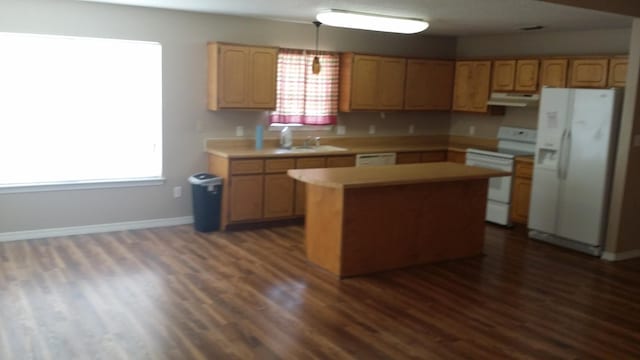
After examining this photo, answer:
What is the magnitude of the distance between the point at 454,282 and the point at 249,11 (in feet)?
11.3

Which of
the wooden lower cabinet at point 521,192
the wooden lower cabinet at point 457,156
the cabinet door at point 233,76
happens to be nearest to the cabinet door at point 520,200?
the wooden lower cabinet at point 521,192

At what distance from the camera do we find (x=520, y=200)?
282 inches

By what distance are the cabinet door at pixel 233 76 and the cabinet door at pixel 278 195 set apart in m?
0.91

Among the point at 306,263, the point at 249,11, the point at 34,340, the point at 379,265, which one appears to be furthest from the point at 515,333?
the point at 249,11

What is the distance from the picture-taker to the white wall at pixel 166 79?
227 inches

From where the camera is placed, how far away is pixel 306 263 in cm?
541

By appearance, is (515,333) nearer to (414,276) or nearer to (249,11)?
(414,276)

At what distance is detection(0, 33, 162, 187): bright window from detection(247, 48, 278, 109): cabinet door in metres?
1.00

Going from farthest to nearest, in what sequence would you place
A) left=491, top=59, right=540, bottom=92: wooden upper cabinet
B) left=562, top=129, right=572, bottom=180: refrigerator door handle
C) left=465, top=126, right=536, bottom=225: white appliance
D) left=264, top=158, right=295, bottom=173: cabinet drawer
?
left=491, top=59, right=540, bottom=92: wooden upper cabinet
left=465, top=126, right=536, bottom=225: white appliance
left=264, top=158, right=295, bottom=173: cabinet drawer
left=562, top=129, right=572, bottom=180: refrigerator door handle

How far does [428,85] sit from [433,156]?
0.99 meters

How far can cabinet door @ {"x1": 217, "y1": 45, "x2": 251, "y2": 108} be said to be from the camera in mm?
6445

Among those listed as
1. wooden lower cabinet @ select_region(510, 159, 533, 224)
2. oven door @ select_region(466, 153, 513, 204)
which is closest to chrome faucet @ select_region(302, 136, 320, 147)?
oven door @ select_region(466, 153, 513, 204)

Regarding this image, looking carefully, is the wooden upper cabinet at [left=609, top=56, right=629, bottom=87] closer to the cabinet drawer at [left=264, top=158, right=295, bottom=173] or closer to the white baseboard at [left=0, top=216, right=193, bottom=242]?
the cabinet drawer at [left=264, top=158, right=295, bottom=173]

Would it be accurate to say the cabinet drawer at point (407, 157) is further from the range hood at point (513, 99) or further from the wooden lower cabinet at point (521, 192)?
the wooden lower cabinet at point (521, 192)
